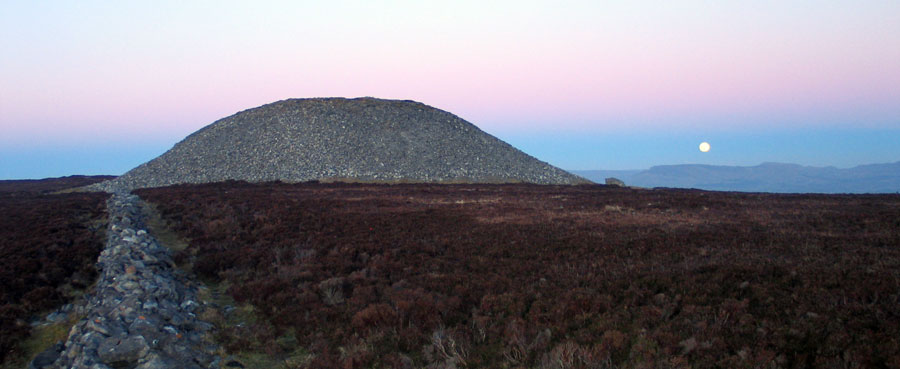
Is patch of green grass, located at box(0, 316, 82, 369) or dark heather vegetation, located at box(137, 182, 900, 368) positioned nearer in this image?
dark heather vegetation, located at box(137, 182, 900, 368)

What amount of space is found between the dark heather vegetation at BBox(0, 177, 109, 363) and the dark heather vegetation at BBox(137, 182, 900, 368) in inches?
127

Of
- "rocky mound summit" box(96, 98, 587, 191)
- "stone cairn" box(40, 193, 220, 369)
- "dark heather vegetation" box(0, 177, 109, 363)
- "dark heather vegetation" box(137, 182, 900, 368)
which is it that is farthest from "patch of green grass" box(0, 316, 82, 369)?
"rocky mound summit" box(96, 98, 587, 191)

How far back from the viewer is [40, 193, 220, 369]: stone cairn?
27.1 feet

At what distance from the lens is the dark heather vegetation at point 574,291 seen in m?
6.87

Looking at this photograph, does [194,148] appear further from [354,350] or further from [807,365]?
[807,365]

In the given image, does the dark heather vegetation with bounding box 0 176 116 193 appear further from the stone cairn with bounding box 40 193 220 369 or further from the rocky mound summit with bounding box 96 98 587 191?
the stone cairn with bounding box 40 193 220 369

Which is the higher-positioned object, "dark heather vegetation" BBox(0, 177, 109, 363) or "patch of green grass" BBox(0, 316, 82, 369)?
"dark heather vegetation" BBox(0, 177, 109, 363)

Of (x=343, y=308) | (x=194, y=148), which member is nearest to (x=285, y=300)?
(x=343, y=308)

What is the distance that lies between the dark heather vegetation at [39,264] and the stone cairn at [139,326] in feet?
3.29

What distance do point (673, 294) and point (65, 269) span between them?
56.2 ft

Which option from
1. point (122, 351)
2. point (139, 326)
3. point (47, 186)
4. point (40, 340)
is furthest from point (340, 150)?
point (122, 351)

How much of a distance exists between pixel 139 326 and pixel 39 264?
30.0ft

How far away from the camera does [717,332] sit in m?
7.09

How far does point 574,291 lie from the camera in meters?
9.53
